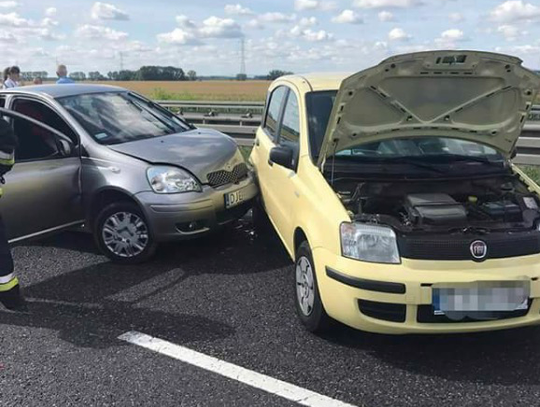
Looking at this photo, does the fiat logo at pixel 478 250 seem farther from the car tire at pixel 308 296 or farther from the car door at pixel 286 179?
the car door at pixel 286 179

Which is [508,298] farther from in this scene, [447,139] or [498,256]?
[447,139]

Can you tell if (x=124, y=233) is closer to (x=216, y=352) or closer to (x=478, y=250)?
(x=216, y=352)

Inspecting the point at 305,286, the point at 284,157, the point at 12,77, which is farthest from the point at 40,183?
the point at 12,77

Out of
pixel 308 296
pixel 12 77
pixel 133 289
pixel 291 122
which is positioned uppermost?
pixel 12 77

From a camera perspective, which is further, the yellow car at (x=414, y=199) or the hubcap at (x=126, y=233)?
the hubcap at (x=126, y=233)

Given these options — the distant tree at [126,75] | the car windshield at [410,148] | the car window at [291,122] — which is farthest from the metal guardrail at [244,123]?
the distant tree at [126,75]

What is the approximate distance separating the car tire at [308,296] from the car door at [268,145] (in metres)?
1.14

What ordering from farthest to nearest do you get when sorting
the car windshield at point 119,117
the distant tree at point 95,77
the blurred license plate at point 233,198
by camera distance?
the distant tree at point 95,77 < the car windshield at point 119,117 < the blurred license plate at point 233,198

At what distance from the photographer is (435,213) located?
11.3 feet

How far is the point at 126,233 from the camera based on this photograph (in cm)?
519

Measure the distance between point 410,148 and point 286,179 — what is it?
1.00 meters

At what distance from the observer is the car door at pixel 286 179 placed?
4.30 metres

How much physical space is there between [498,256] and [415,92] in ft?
4.01

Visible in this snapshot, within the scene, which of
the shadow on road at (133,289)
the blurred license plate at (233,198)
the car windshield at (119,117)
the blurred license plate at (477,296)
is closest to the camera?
the blurred license plate at (477,296)
